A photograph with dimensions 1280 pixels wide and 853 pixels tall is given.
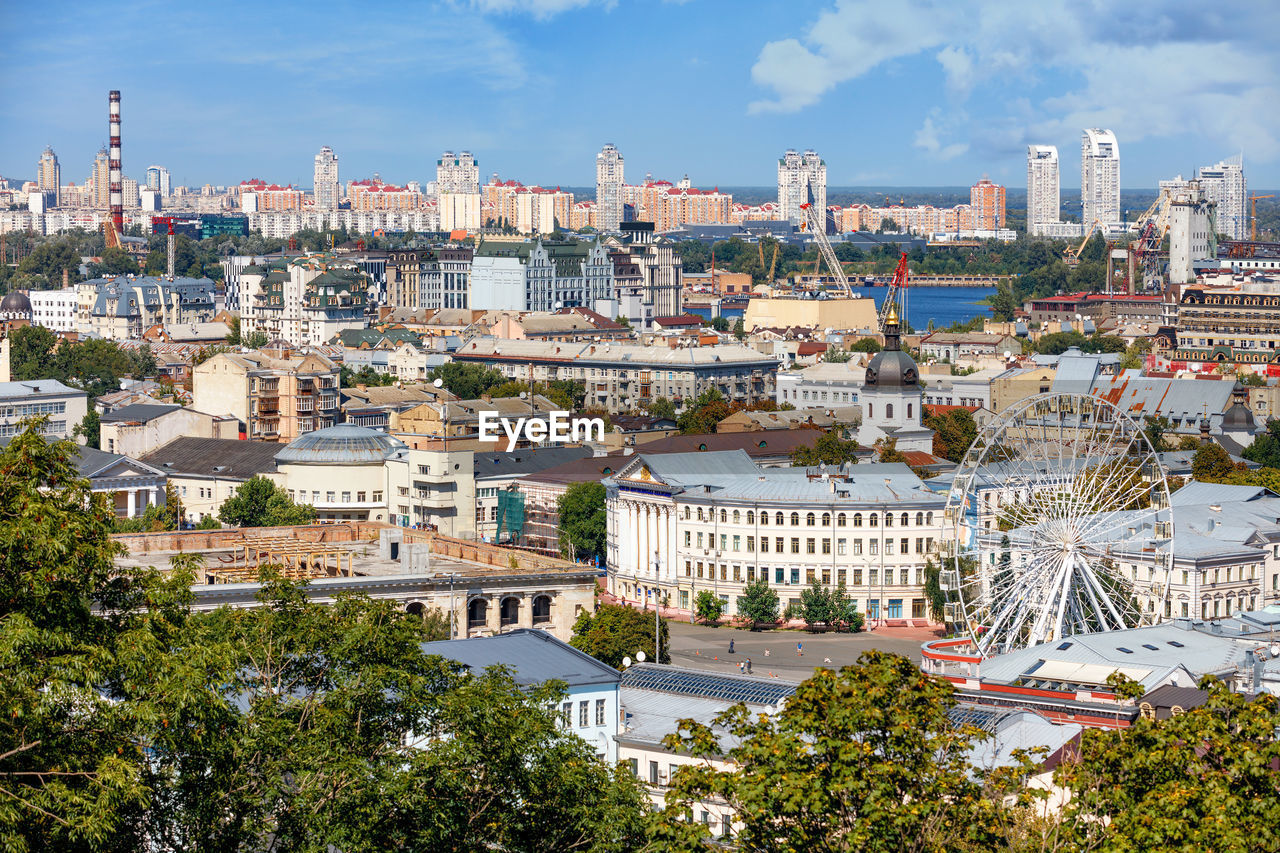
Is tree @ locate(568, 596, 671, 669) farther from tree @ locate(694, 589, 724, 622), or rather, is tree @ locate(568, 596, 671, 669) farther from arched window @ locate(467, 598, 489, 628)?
tree @ locate(694, 589, 724, 622)

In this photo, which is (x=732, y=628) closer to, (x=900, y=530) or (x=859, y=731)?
(x=900, y=530)

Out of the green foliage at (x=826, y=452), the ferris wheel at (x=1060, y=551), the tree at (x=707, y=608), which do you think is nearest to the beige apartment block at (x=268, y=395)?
the green foliage at (x=826, y=452)

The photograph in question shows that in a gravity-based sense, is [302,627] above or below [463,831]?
above

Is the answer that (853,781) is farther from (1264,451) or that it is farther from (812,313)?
(812,313)

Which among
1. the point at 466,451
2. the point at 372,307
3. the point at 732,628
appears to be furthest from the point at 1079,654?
the point at 372,307

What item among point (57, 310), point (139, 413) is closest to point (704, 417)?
point (139, 413)

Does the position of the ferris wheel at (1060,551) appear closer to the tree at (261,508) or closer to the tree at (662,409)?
the tree at (261,508)
